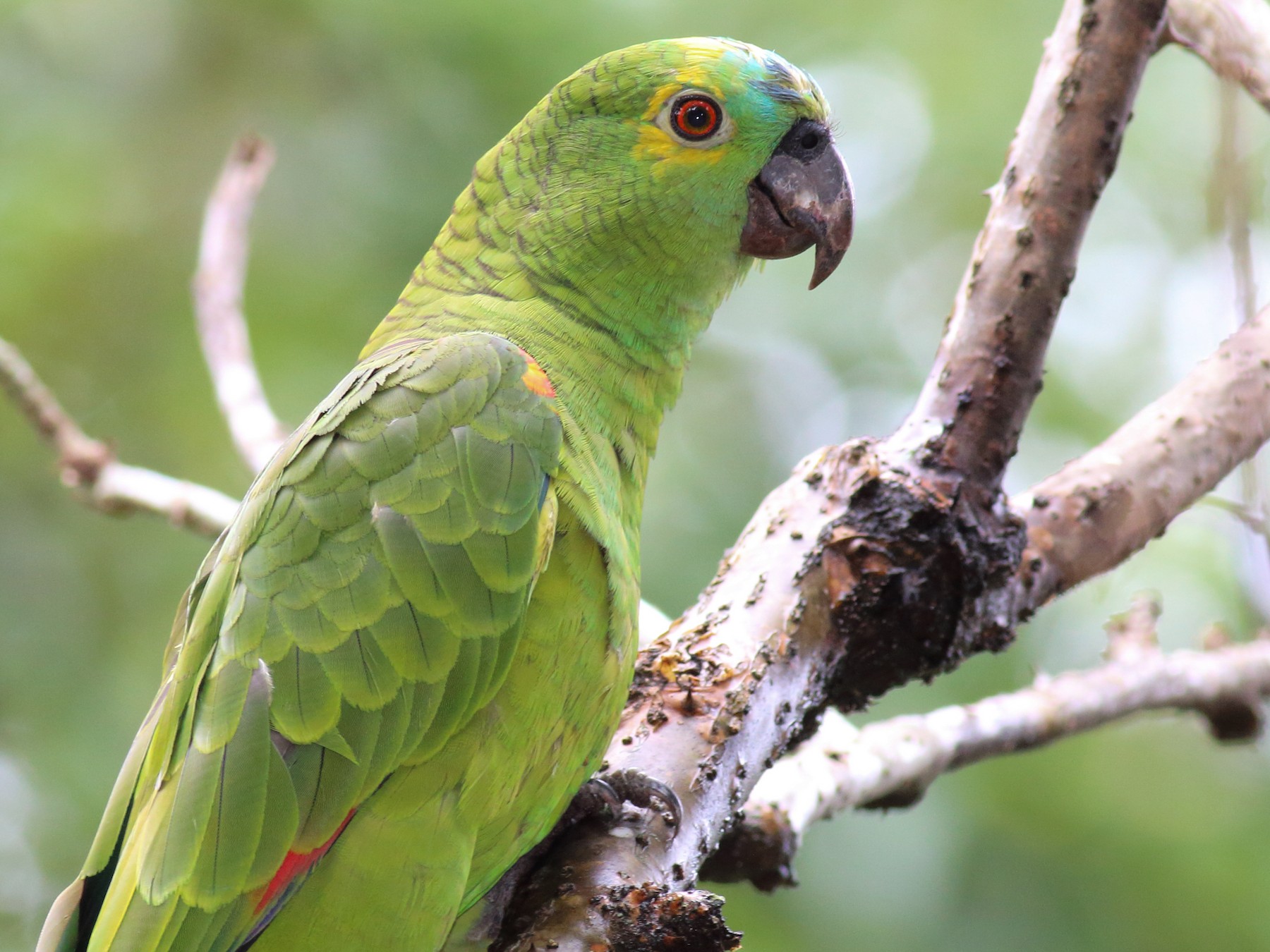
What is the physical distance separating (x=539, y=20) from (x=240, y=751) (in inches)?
176

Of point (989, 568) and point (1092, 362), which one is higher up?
point (1092, 362)

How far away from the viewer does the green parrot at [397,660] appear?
7.25 ft

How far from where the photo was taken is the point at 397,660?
2273 mm

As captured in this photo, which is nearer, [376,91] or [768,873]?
[768,873]

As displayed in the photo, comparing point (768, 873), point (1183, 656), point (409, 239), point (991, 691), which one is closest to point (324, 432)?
point (768, 873)

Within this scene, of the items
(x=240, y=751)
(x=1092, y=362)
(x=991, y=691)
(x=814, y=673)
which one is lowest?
(x=240, y=751)

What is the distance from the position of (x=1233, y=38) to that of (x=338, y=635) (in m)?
2.51

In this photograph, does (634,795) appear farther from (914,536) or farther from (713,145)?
(713,145)

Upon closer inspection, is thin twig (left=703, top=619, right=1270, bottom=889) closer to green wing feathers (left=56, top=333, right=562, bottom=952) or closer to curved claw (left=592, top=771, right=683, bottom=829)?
curved claw (left=592, top=771, right=683, bottom=829)

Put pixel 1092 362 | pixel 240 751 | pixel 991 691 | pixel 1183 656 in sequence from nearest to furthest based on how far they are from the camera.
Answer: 1. pixel 240 751
2. pixel 1183 656
3. pixel 991 691
4. pixel 1092 362

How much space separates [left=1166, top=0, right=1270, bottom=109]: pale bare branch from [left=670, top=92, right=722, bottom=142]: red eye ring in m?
1.14

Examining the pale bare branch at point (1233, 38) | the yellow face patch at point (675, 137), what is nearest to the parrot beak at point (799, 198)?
the yellow face patch at point (675, 137)

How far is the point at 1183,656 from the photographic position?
4.11 metres

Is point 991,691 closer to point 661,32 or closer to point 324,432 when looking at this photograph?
point 661,32
